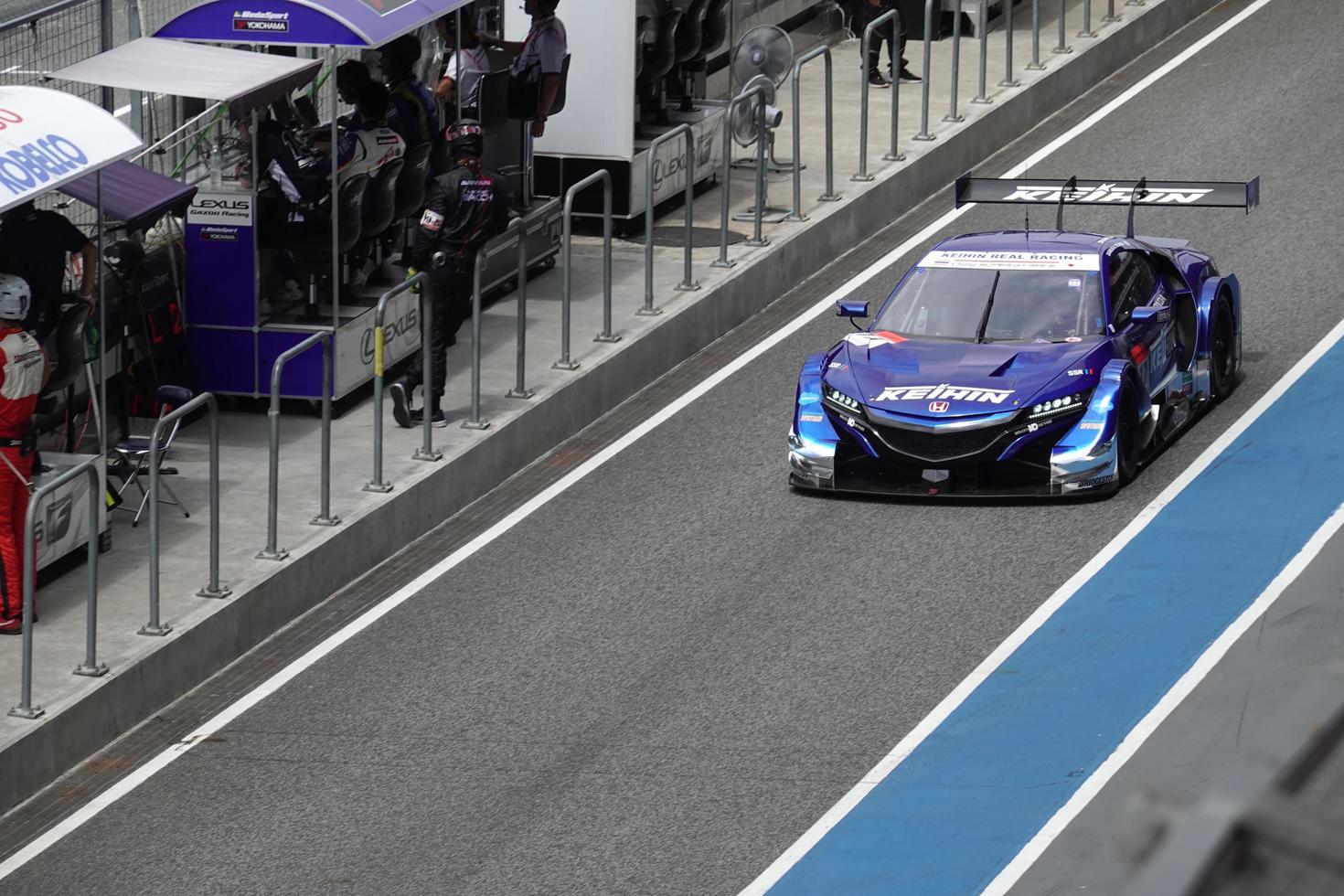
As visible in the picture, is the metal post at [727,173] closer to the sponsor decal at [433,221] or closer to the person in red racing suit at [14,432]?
the sponsor decal at [433,221]

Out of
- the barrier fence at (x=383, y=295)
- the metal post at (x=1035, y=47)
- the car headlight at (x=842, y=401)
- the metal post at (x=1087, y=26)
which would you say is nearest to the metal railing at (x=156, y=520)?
the barrier fence at (x=383, y=295)

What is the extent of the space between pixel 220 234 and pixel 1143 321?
6334 mm

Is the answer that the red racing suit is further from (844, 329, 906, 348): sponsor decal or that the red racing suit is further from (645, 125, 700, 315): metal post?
(645, 125, 700, 315): metal post

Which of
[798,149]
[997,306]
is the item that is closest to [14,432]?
[997,306]

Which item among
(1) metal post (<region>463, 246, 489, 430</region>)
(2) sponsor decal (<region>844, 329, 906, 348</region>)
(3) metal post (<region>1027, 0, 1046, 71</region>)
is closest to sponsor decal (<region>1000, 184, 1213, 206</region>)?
(2) sponsor decal (<region>844, 329, 906, 348</region>)

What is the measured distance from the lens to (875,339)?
13945 millimetres

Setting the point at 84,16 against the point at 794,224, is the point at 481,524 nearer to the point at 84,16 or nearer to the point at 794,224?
the point at 84,16

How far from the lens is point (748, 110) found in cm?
1902

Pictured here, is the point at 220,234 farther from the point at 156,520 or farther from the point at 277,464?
the point at 156,520

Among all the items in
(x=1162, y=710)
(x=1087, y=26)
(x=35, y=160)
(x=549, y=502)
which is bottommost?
(x=1162, y=710)

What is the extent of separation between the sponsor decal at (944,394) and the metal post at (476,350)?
107 inches

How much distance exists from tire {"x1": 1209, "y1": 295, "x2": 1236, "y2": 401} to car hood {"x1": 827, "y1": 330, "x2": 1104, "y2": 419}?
1495mm

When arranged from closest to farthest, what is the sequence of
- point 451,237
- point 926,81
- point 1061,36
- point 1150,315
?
1. point 1150,315
2. point 451,237
3. point 926,81
4. point 1061,36

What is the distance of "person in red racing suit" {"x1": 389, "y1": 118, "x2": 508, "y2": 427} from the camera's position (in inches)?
563
